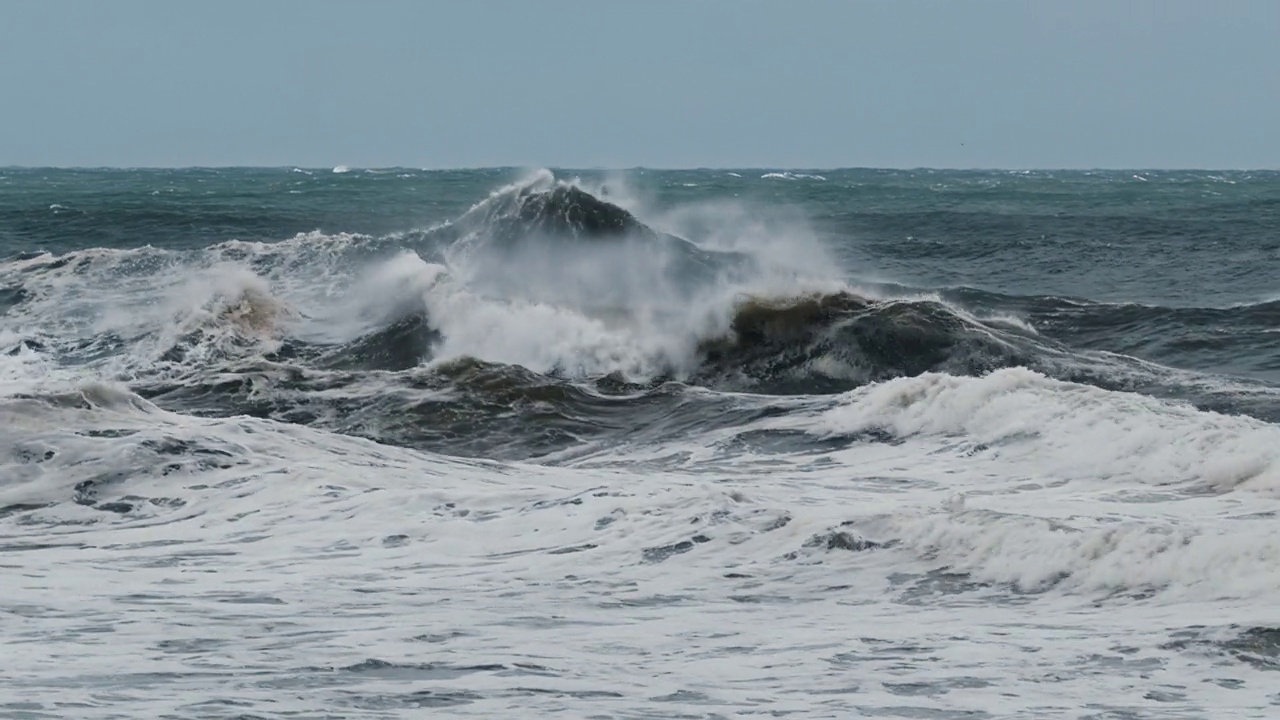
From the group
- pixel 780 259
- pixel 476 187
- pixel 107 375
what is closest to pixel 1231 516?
pixel 107 375

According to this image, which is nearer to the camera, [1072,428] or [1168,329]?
[1072,428]

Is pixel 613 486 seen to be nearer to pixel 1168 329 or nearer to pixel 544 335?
pixel 544 335

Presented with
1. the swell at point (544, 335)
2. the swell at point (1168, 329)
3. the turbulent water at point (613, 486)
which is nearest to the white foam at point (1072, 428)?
the turbulent water at point (613, 486)

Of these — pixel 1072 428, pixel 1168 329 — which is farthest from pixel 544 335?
pixel 1168 329

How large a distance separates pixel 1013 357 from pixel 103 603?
37.8 ft

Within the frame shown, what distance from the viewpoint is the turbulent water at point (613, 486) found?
251 inches

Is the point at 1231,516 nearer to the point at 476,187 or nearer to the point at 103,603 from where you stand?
the point at 103,603

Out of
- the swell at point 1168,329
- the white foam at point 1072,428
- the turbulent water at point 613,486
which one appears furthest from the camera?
the swell at point 1168,329

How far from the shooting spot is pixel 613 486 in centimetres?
1034

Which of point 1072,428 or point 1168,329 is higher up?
point 1168,329

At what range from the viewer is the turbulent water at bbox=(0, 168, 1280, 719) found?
6.37m

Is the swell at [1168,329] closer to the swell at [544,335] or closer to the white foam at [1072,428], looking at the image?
the swell at [544,335]

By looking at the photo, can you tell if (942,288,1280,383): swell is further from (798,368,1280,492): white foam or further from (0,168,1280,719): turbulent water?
(798,368,1280,492): white foam

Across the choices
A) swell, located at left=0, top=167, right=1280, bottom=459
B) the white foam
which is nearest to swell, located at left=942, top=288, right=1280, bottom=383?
swell, located at left=0, top=167, right=1280, bottom=459
